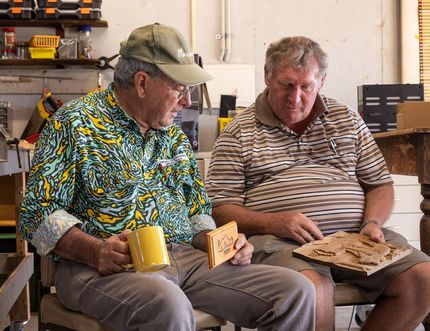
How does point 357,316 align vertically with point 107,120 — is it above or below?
below

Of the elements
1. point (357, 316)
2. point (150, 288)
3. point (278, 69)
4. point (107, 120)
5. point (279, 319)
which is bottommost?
point (357, 316)

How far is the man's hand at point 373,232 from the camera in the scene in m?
1.83

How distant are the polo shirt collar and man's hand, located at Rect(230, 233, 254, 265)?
1.80ft

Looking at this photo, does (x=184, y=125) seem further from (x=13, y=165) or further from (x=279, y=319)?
(x=279, y=319)

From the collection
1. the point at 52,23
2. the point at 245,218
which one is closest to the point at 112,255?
the point at 245,218

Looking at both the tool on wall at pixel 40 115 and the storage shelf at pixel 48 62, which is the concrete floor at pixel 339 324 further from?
the storage shelf at pixel 48 62

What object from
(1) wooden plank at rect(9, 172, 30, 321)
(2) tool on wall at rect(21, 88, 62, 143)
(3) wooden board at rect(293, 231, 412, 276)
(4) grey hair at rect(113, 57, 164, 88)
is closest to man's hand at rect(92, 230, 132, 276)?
(4) grey hair at rect(113, 57, 164, 88)

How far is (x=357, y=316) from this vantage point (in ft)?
9.55

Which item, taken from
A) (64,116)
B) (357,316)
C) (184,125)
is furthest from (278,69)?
(184,125)

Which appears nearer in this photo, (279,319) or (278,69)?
(279,319)

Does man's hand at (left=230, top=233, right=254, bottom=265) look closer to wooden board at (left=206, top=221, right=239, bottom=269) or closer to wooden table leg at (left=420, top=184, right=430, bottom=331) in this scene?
wooden board at (left=206, top=221, right=239, bottom=269)

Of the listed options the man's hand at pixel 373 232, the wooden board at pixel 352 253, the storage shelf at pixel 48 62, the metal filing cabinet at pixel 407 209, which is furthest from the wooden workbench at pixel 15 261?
the metal filing cabinet at pixel 407 209

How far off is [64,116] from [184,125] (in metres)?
2.07

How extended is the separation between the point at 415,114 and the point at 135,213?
1252 millimetres
